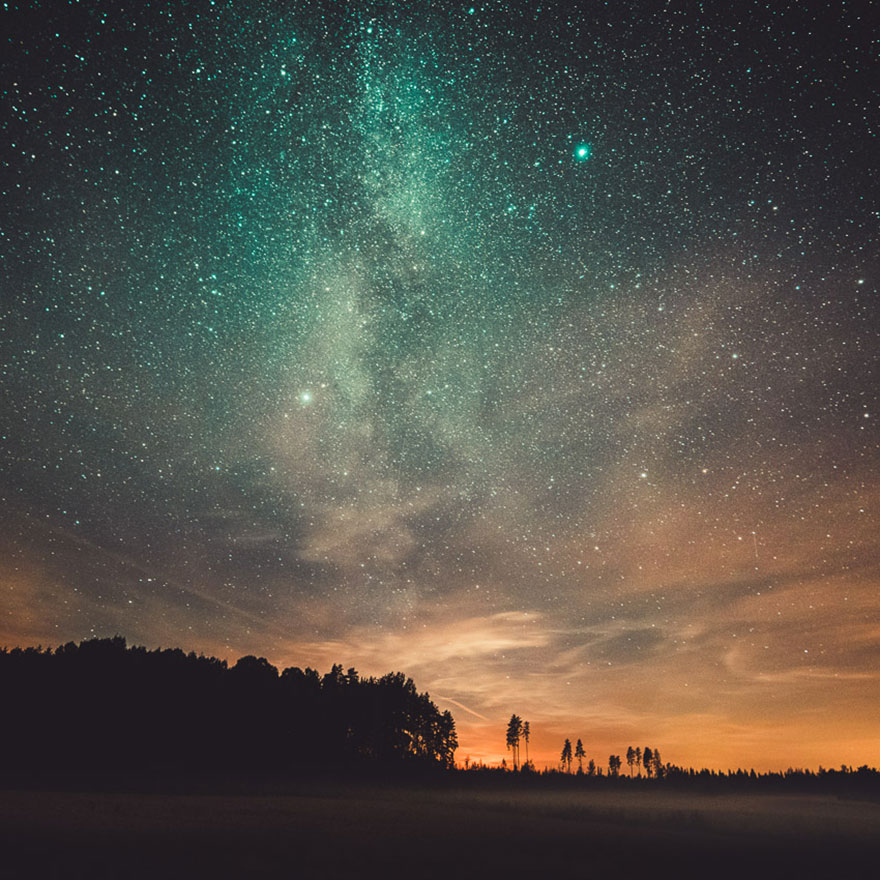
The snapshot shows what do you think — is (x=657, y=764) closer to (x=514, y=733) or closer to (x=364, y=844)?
(x=514, y=733)

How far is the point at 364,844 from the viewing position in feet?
55.8

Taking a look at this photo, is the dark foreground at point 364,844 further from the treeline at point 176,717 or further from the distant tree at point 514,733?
the distant tree at point 514,733

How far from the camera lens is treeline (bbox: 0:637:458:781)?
52.5 meters

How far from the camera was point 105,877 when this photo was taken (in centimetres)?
1100

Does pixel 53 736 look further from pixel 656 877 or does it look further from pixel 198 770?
pixel 656 877

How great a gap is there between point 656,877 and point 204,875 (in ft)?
36.7

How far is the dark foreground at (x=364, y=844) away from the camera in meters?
12.9

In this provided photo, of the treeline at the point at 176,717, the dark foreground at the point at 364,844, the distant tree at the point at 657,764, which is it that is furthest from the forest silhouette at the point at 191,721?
the distant tree at the point at 657,764

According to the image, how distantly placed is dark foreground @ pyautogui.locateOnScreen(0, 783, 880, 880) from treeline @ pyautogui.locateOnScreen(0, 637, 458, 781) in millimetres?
26978

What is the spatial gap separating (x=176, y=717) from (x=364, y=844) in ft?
175

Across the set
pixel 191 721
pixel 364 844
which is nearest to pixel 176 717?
pixel 191 721

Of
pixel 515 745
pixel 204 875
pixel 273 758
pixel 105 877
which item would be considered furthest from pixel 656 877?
pixel 515 745

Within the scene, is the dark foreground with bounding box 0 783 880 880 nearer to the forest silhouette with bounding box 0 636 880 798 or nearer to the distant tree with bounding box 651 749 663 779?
the forest silhouette with bounding box 0 636 880 798

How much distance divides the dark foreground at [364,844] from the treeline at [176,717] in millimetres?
26978
